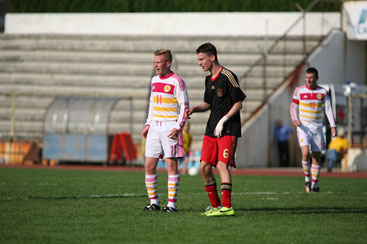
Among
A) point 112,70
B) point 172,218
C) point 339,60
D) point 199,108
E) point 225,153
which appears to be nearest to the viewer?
point 172,218

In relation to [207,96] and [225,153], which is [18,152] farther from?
[225,153]

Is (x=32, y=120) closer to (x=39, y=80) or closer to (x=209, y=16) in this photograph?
(x=39, y=80)

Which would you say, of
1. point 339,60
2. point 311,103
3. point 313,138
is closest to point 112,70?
point 339,60

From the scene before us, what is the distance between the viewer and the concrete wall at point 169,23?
112 feet

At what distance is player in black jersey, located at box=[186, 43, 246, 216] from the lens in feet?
31.9

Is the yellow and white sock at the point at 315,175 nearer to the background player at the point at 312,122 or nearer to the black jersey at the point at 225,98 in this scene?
the background player at the point at 312,122

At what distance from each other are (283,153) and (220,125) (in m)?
20.5

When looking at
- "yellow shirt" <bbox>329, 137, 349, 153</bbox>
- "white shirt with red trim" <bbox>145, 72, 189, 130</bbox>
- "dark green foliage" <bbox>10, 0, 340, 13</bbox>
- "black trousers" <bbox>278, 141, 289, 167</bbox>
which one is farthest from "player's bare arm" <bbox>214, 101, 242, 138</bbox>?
"dark green foliage" <bbox>10, 0, 340, 13</bbox>

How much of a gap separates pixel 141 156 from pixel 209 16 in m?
10.9

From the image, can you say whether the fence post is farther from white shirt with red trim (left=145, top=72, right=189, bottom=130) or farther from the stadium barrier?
Answer: white shirt with red trim (left=145, top=72, right=189, bottom=130)

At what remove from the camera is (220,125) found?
9.63 meters

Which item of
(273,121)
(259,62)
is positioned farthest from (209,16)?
(273,121)

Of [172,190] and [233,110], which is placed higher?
[233,110]

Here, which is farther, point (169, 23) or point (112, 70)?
point (169, 23)
